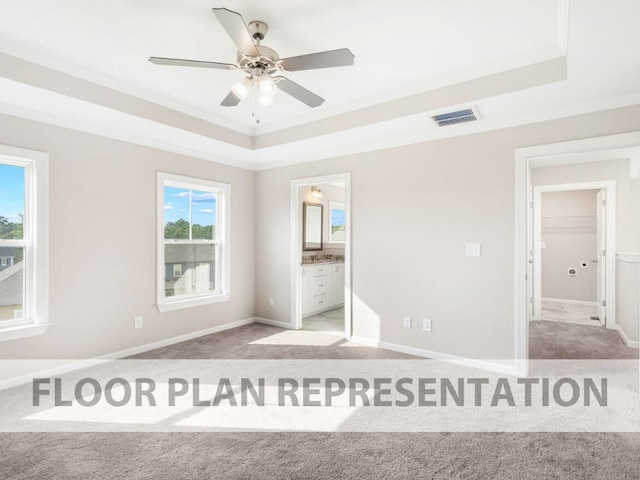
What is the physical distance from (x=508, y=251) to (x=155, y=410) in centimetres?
331

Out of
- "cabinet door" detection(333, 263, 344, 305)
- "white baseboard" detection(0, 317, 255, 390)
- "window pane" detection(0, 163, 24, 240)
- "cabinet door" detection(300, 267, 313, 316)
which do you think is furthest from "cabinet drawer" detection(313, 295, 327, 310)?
"window pane" detection(0, 163, 24, 240)

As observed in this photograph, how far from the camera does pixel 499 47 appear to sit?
2.54 meters

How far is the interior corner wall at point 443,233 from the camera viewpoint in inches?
132

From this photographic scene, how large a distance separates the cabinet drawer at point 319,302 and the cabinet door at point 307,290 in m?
0.11

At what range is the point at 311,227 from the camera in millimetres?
6531

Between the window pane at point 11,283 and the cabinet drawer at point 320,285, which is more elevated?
the window pane at point 11,283

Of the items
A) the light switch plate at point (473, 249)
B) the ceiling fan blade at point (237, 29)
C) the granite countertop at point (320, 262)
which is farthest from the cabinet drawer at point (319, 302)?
the ceiling fan blade at point (237, 29)

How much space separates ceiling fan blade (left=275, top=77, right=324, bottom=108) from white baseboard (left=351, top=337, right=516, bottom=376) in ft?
9.09

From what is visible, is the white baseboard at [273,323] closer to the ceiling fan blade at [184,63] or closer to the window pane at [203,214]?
the window pane at [203,214]

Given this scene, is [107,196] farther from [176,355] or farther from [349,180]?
[349,180]

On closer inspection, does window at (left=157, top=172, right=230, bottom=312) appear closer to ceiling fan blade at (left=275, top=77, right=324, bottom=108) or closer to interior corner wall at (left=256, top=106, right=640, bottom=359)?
interior corner wall at (left=256, top=106, right=640, bottom=359)

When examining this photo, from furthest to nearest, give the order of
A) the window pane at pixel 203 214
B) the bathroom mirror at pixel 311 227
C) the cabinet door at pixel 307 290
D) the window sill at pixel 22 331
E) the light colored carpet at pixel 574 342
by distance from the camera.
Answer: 1. the bathroom mirror at pixel 311 227
2. the cabinet door at pixel 307 290
3. the window pane at pixel 203 214
4. the light colored carpet at pixel 574 342
5. the window sill at pixel 22 331

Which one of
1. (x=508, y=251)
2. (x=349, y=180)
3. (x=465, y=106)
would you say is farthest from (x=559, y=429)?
(x=349, y=180)

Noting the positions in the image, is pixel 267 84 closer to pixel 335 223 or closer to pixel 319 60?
pixel 319 60
